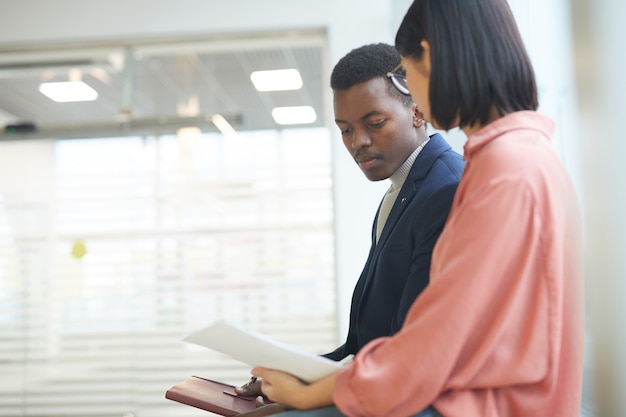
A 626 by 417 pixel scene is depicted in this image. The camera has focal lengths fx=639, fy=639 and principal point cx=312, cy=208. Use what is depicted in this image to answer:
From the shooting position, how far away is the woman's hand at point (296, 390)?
994 mm

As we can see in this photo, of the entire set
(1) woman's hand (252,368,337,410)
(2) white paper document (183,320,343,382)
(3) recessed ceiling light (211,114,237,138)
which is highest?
(3) recessed ceiling light (211,114,237,138)

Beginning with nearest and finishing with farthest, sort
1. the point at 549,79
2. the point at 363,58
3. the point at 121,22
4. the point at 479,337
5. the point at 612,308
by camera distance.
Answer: the point at 479,337, the point at 612,308, the point at 363,58, the point at 549,79, the point at 121,22

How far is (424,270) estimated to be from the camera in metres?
1.10

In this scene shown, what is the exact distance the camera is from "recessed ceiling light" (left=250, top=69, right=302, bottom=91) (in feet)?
12.2

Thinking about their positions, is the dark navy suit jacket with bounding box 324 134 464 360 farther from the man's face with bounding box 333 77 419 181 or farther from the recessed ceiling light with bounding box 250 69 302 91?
the recessed ceiling light with bounding box 250 69 302 91

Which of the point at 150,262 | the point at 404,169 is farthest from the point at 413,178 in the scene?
the point at 150,262

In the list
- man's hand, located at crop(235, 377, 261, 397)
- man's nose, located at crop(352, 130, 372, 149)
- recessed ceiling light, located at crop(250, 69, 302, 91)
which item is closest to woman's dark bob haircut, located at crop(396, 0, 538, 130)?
man's nose, located at crop(352, 130, 372, 149)

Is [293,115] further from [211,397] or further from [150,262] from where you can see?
[211,397]

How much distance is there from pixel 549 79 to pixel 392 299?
31.9 inches

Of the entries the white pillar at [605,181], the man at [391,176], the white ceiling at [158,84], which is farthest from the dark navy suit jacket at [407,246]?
the white ceiling at [158,84]

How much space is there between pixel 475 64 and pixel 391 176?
18.9 inches

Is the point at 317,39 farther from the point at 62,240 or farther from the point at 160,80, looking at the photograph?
the point at 62,240

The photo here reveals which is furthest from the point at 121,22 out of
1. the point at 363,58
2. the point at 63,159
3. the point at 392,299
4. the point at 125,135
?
the point at 392,299

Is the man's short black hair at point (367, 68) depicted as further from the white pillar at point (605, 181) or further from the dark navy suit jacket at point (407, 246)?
the white pillar at point (605, 181)
